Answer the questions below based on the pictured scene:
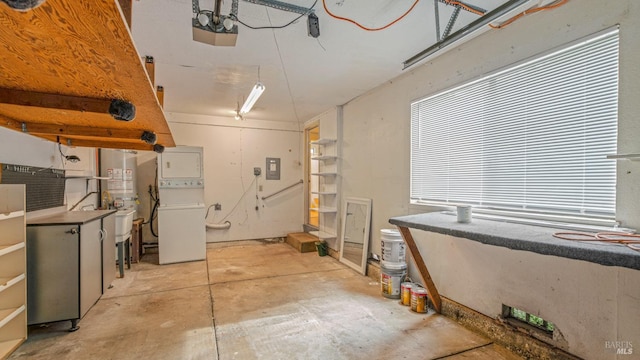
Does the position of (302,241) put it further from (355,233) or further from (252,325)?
→ (252,325)

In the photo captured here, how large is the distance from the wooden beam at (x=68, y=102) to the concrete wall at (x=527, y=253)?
2446 mm

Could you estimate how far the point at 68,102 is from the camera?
1755 mm

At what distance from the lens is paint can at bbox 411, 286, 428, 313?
2.76m

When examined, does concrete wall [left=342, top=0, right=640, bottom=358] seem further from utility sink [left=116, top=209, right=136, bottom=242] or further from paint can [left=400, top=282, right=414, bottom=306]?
utility sink [left=116, top=209, right=136, bottom=242]

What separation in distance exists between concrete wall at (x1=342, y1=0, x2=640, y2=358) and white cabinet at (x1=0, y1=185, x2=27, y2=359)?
343 centimetres

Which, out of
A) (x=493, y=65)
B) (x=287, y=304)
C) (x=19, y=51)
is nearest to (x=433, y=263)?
(x=287, y=304)

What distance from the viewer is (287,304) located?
297cm

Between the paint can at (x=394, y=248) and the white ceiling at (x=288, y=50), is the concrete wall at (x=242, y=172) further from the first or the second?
the paint can at (x=394, y=248)

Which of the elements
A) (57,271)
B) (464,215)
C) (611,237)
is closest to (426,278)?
(464,215)

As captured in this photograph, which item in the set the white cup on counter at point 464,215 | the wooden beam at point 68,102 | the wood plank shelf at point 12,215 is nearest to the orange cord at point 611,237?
the white cup on counter at point 464,215

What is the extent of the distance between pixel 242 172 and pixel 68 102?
398 centimetres

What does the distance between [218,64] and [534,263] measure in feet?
11.1

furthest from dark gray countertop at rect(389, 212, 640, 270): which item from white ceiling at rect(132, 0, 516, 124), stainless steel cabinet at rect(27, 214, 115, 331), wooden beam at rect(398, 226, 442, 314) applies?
stainless steel cabinet at rect(27, 214, 115, 331)

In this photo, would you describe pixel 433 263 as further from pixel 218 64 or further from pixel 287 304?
pixel 218 64
